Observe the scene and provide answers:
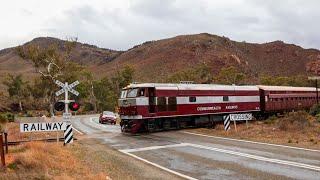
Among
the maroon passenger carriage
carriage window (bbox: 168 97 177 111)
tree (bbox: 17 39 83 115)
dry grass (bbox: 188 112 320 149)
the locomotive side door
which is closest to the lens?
dry grass (bbox: 188 112 320 149)

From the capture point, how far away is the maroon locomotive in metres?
32.2

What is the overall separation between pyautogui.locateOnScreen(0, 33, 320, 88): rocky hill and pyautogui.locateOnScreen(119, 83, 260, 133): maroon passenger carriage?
284 feet

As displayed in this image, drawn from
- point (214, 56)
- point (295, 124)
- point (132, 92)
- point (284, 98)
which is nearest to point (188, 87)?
point (132, 92)

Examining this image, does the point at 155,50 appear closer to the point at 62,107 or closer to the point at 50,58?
the point at 50,58

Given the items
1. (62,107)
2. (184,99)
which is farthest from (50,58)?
(62,107)

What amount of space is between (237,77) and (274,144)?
67.5m

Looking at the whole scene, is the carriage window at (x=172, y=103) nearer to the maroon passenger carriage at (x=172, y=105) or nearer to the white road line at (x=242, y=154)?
the maroon passenger carriage at (x=172, y=105)

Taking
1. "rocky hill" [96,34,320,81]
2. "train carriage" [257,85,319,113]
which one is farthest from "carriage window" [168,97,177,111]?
"rocky hill" [96,34,320,81]

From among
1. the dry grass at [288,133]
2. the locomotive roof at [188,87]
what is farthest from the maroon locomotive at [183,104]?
the dry grass at [288,133]

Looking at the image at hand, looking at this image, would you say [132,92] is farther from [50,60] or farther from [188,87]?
[50,60]

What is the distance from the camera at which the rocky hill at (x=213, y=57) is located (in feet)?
463

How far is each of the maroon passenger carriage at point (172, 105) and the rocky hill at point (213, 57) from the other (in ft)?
284

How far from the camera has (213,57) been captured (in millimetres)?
147000

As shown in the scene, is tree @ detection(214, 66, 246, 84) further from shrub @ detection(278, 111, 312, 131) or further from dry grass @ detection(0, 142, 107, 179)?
dry grass @ detection(0, 142, 107, 179)
